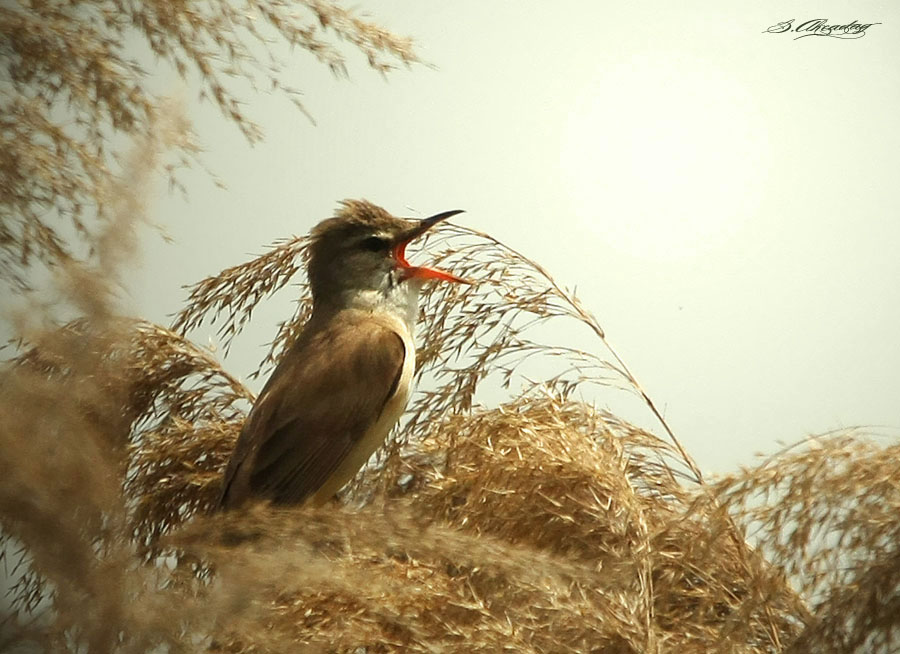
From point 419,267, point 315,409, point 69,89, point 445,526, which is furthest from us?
point 419,267

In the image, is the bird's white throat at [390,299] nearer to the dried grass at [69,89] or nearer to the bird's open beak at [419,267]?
the bird's open beak at [419,267]

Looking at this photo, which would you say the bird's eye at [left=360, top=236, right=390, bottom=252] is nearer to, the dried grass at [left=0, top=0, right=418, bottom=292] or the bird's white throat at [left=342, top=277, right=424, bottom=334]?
the bird's white throat at [left=342, top=277, right=424, bottom=334]

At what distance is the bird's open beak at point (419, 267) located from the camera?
204 cm

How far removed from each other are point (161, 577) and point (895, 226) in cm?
236

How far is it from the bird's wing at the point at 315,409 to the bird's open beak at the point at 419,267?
0.14 meters

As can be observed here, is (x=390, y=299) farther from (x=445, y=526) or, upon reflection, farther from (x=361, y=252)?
(x=445, y=526)

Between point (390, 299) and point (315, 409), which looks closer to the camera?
point (315, 409)

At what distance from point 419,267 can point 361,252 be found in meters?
0.14

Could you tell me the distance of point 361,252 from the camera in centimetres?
216

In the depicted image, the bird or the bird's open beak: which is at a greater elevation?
the bird's open beak

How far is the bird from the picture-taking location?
6.25 feet
